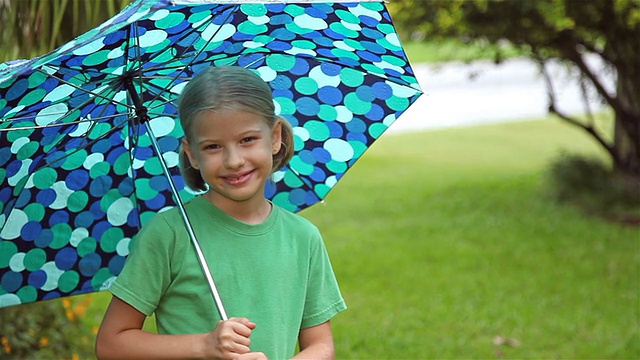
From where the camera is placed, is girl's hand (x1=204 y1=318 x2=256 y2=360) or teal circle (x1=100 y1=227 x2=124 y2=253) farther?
teal circle (x1=100 y1=227 x2=124 y2=253)

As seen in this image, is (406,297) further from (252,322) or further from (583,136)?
(583,136)

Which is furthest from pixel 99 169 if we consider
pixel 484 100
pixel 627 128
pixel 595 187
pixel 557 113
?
pixel 484 100

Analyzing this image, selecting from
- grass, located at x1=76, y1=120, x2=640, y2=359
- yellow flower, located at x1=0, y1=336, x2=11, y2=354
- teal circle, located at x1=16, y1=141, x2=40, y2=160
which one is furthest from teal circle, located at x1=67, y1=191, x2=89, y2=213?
grass, located at x1=76, y1=120, x2=640, y2=359

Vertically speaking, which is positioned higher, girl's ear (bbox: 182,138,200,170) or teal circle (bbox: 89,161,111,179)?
girl's ear (bbox: 182,138,200,170)

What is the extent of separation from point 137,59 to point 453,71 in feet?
74.0

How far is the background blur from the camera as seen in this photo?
5113 millimetres

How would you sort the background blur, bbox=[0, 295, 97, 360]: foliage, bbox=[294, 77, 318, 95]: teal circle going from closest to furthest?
bbox=[294, 77, 318, 95]: teal circle → bbox=[0, 295, 97, 360]: foliage → the background blur

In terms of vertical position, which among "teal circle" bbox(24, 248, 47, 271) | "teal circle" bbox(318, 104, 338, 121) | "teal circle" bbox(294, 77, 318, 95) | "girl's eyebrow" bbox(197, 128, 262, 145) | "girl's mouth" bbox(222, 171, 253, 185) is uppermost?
"girl's eyebrow" bbox(197, 128, 262, 145)

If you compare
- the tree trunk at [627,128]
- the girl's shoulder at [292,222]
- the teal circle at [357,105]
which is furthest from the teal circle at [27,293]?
the tree trunk at [627,128]

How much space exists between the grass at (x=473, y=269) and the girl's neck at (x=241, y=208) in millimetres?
2808

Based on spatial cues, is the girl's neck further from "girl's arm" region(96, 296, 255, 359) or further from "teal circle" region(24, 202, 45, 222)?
"teal circle" region(24, 202, 45, 222)

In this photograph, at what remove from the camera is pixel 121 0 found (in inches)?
158

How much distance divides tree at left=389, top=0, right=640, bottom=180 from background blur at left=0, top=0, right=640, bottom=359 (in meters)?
0.02

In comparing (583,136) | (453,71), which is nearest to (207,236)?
(583,136)
